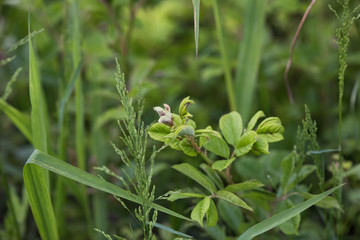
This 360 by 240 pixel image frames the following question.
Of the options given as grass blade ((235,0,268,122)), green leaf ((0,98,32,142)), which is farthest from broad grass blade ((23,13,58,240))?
grass blade ((235,0,268,122))

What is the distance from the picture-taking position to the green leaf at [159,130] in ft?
2.57

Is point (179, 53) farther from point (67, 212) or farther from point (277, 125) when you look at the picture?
point (277, 125)

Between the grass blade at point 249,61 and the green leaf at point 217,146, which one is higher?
the grass blade at point 249,61

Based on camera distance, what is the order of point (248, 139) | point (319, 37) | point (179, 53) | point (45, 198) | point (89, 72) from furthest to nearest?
1. point (179, 53)
2. point (319, 37)
3. point (89, 72)
4. point (45, 198)
5. point (248, 139)

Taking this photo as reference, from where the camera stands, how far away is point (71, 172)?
0.82 m

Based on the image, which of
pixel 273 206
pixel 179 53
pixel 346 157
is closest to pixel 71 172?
pixel 273 206

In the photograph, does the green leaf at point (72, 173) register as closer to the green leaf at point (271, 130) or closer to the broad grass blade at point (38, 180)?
the broad grass blade at point (38, 180)

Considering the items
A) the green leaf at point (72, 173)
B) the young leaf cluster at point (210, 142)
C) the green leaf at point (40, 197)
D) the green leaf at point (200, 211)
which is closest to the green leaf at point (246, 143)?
the young leaf cluster at point (210, 142)

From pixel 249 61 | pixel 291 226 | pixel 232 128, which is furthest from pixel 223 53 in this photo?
pixel 291 226

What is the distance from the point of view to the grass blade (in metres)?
1.37

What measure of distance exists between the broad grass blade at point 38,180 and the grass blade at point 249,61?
0.64 metres

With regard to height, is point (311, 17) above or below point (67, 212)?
above

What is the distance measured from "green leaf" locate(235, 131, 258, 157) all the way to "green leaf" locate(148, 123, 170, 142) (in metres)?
0.14

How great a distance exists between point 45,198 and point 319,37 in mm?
1370
